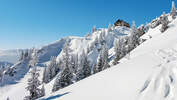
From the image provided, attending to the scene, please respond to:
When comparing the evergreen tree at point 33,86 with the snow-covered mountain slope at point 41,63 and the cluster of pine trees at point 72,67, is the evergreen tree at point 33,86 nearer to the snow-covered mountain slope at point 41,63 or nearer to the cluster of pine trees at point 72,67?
the cluster of pine trees at point 72,67

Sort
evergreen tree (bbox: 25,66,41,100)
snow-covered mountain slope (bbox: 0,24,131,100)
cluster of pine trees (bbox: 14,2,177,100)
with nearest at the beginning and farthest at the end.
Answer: evergreen tree (bbox: 25,66,41,100), cluster of pine trees (bbox: 14,2,177,100), snow-covered mountain slope (bbox: 0,24,131,100)

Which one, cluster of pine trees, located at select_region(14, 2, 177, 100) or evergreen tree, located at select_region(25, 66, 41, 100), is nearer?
evergreen tree, located at select_region(25, 66, 41, 100)

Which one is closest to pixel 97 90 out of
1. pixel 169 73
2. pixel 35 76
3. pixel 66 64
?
pixel 169 73

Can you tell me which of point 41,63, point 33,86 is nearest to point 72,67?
point 33,86

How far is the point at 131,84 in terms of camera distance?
8766mm

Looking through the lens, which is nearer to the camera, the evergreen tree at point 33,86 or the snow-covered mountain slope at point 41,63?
the evergreen tree at point 33,86

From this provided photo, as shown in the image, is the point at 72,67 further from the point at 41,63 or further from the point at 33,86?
the point at 41,63

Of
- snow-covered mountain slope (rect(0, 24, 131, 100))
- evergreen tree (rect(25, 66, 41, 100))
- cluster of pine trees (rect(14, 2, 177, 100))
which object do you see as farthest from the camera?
snow-covered mountain slope (rect(0, 24, 131, 100))

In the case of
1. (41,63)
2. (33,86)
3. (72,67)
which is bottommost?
(33,86)

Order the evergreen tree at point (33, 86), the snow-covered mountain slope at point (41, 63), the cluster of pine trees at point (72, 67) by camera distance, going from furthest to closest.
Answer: the snow-covered mountain slope at point (41, 63), the cluster of pine trees at point (72, 67), the evergreen tree at point (33, 86)

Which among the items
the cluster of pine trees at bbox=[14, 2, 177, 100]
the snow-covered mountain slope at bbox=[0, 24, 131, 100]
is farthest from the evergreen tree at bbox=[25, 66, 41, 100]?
the snow-covered mountain slope at bbox=[0, 24, 131, 100]

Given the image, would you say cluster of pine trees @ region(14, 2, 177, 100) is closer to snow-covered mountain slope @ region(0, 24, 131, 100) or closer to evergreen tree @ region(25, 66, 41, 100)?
evergreen tree @ region(25, 66, 41, 100)

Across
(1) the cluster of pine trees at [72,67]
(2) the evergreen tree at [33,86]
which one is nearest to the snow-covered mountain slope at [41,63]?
(1) the cluster of pine trees at [72,67]

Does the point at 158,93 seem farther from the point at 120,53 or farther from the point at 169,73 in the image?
the point at 120,53
